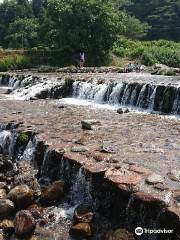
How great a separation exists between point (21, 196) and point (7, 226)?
97 centimetres

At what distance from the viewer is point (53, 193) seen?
10500 millimetres

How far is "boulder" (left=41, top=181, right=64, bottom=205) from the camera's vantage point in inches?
411

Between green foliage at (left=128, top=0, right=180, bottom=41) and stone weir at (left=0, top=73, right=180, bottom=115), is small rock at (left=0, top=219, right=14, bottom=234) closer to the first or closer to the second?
stone weir at (left=0, top=73, right=180, bottom=115)

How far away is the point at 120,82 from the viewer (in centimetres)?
2175

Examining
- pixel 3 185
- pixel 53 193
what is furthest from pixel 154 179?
pixel 3 185

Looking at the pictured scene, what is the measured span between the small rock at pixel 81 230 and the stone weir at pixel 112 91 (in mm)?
10343

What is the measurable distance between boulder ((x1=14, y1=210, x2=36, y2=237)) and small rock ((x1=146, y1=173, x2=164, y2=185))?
8.96ft

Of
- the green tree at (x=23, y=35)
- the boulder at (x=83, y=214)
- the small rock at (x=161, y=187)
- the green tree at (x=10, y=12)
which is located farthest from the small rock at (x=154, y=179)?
the green tree at (x=10, y=12)

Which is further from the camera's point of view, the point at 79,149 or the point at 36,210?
the point at 79,149

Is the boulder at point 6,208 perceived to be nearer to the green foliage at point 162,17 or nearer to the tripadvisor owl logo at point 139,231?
the tripadvisor owl logo at point 139,231

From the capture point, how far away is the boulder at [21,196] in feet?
33.6

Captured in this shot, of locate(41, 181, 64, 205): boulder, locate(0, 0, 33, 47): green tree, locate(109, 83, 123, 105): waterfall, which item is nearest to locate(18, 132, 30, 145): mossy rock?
locate(41, 181, 64, 205): boulder

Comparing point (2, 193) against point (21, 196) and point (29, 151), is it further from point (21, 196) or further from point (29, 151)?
point (29, 151)

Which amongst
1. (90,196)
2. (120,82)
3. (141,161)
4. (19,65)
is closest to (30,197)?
(90,196)
